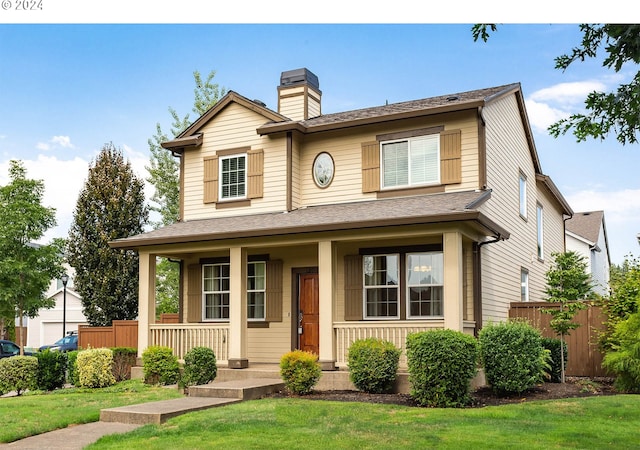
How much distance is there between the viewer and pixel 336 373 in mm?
12891

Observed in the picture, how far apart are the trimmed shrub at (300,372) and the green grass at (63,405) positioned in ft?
7.24

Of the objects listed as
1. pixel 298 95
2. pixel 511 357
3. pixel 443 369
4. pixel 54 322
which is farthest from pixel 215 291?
pixel 54 322

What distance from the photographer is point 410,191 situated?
48.2 feet

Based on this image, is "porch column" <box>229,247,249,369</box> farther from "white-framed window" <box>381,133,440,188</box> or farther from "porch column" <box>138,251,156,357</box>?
"white-framed window" <box>381,133,440,188</box>

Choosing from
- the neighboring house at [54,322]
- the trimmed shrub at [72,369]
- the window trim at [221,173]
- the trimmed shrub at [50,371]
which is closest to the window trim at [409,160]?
the window trim at [221,173]

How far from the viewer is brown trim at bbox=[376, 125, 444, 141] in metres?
14.6

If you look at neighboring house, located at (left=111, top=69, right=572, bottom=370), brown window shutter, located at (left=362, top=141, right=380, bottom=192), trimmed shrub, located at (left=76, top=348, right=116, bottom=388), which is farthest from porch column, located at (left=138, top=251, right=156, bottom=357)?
brown window shutter, located at (left=362, top=141, right=380, bottom=192)

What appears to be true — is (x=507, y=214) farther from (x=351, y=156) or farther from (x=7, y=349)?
(x=7, y=349)

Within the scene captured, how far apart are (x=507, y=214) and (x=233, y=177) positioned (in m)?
6.49

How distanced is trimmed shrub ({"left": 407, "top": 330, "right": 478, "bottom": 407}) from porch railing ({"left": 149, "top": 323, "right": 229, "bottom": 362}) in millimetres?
5077

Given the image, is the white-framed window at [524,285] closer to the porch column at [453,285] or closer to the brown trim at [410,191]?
the brown trim at [410,191]

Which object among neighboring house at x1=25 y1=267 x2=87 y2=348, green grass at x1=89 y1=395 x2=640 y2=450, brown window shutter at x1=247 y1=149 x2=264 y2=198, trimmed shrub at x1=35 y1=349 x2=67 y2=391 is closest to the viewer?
green grass at x1=89 y1=395 x2=640 y2=450

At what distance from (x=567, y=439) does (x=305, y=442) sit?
9.91ft
